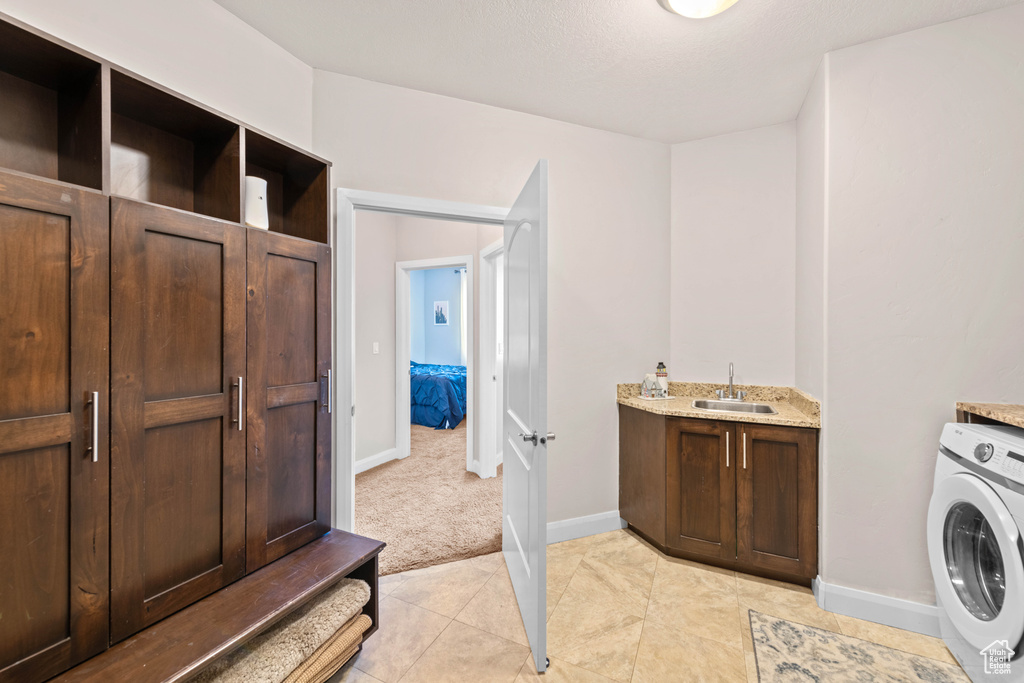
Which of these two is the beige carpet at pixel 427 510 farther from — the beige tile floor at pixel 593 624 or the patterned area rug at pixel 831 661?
the patterned area rug at pixel 831 661

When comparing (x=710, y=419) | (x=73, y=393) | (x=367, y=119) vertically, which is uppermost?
(x=367, y=119)

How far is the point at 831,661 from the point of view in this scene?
1676 mm

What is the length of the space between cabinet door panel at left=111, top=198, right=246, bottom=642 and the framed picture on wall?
20.3 feet

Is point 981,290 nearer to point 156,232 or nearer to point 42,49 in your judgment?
point 156,232

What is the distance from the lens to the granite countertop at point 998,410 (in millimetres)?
1461

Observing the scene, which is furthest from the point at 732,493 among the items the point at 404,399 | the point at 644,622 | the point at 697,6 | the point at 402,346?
the point at 402,346

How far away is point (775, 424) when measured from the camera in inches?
85.0

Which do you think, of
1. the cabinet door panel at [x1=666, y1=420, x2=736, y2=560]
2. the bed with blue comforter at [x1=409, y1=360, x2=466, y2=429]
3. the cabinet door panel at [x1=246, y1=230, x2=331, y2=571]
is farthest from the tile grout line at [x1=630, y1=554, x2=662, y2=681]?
the bed with blue comforter at [x1=409, y1=360, x2=466, y2=429]

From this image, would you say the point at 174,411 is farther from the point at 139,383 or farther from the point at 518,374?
the point at 518,374

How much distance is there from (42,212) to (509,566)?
2.27m

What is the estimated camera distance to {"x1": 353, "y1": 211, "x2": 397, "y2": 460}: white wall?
12.5ft

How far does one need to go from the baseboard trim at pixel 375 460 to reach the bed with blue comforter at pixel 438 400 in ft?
4.25

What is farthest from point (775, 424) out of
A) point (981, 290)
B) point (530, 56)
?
point (530, 56)

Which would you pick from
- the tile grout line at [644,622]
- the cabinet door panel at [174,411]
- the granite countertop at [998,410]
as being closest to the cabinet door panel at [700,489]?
the tile grout line at [644,622]
